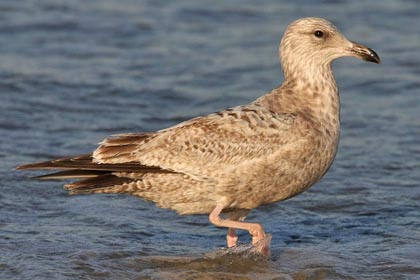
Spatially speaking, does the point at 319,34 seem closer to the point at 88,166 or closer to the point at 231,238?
the point at 231,238

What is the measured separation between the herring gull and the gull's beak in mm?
591

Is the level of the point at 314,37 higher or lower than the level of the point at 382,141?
higher

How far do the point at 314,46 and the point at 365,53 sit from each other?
1.32 ft

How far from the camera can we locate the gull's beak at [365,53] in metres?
8.51

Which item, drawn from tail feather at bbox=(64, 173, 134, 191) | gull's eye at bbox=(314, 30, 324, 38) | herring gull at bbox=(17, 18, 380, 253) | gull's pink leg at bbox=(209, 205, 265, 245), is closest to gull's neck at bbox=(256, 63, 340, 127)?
herring gull at bbox=(17, 18, 380, 253)

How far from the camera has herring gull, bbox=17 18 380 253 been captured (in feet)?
26.3

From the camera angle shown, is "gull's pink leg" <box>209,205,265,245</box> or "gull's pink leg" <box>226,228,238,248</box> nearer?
"gull's pink leg" <box>209,205,265,245</box>

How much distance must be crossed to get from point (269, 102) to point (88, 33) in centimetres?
777

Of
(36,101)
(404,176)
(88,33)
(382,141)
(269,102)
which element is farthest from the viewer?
(88,33)

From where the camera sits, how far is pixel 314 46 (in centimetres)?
870

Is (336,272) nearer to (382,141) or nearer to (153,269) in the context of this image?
(153,269)

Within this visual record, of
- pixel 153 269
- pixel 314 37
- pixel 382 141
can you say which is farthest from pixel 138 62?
pixel 153 269

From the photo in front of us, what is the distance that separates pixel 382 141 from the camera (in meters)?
11.3

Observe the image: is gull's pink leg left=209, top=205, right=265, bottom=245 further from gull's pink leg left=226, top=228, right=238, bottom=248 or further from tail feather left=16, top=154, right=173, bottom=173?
tail feather left=16, top=154, right=173, bottom=173
